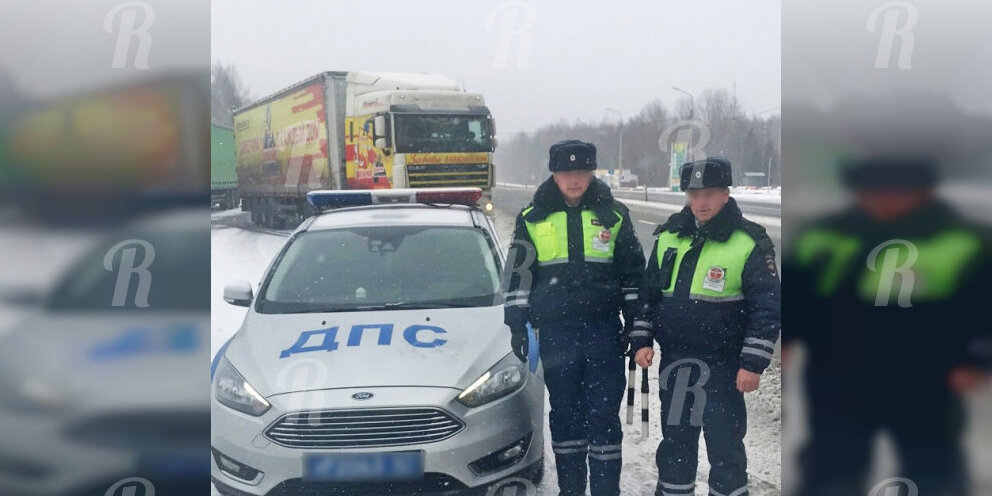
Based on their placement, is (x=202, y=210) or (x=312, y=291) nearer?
(x=202, y=210)

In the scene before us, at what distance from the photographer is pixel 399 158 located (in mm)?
9992

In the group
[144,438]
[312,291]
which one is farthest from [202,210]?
[144,438]

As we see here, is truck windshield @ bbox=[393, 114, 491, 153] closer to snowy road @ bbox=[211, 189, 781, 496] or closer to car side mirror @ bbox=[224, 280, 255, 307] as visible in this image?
snowy road @ bbox=[211, 189, 781, 496]

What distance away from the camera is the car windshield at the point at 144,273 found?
301cm

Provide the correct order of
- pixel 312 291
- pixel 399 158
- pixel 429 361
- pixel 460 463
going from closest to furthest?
pixel 460 463
pixel 429 361
pixel 312 291
pixel 399 158

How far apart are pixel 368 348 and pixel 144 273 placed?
3.49 feet

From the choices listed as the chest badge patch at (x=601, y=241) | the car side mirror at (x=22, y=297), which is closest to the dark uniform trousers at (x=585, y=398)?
the chest badge patch at (x=601, y=241)

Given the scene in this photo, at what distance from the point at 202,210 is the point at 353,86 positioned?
24.5ft

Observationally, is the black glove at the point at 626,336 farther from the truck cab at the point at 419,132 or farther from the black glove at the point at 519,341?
the truck cab at the point at 419,132

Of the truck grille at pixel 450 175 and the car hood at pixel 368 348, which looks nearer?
the car hood at pixel 368 348

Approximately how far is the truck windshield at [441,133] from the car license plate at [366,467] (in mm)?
7563

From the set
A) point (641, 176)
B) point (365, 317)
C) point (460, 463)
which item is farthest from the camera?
Result: point (641, 176)

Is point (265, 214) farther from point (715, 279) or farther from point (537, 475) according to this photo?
point (715, 279)

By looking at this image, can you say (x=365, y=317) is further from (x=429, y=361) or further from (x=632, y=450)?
(x=632, y=450)
